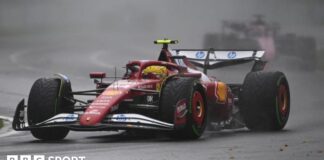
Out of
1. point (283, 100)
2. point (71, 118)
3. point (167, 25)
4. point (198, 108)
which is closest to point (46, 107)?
point (71, 118)

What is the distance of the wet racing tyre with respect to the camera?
14.6 metres

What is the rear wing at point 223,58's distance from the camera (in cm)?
1864

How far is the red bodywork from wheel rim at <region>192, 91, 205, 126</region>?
0.61 feet

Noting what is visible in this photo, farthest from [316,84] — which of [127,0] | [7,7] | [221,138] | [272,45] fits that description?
[7,7]

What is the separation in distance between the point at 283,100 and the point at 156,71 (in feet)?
8.54

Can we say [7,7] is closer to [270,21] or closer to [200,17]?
[200,17]

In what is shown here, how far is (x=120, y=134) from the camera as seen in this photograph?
16.9m

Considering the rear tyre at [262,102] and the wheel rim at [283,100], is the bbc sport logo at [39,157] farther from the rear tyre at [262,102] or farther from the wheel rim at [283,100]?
the wheel rim at [283,100]

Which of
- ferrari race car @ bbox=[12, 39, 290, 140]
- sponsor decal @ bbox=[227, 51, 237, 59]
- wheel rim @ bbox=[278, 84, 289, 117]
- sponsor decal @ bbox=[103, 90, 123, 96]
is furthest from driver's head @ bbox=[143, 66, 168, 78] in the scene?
sponsor decal @ bbox=[227, 51, 237, 59]

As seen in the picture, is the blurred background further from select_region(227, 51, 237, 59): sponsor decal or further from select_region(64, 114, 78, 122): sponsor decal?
select_region(64, 114, 78, 122): sponsor decal

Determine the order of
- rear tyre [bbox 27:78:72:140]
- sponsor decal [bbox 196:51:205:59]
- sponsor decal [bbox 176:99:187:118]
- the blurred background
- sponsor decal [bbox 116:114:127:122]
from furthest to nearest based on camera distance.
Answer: the blurred background < sponsor decal [bbox 196:51:205:59] < rear tyre [bbox 27:78:72:140] < sponsor decal [bbox 176:99:187:118] < sponsor decal [bbox 116:114:127:122]

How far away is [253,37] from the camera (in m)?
26.3

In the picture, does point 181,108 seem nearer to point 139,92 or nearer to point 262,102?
point 139,92

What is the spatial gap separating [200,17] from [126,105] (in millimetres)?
13716
